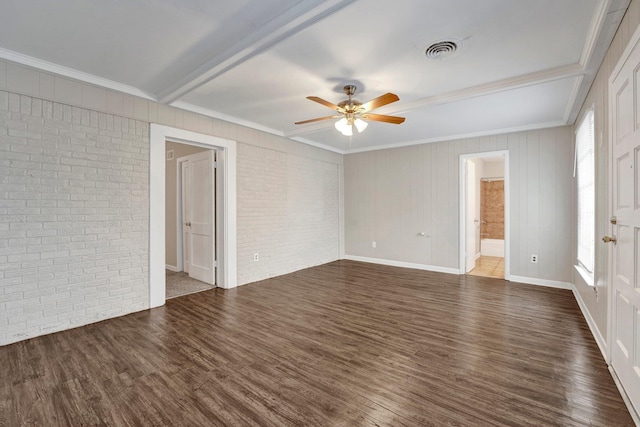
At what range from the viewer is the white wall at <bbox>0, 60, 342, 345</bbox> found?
8.76 ft

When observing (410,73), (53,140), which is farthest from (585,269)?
(53,140)

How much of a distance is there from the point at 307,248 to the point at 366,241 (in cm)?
147

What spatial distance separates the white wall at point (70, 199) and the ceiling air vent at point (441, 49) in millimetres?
3041

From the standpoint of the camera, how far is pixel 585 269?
3477 millimetres

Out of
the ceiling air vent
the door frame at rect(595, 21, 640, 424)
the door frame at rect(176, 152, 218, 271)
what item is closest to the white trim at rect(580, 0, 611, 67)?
the door frame at rect(595, 21, 640, 424)

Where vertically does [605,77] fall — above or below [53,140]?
above

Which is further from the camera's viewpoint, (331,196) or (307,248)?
(331,196)

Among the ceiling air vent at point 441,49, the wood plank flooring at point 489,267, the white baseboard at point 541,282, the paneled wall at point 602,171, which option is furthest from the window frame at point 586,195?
the ceiling air vent at point 441,49

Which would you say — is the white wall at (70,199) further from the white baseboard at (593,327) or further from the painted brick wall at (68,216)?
the white baseboard at (593,327)

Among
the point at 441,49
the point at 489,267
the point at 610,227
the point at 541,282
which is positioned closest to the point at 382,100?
the point at 441,49

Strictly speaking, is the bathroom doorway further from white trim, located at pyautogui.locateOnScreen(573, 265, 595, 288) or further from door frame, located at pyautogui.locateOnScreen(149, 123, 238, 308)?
door frame, located at pyautogui.locateOnScreen(149, 123, 238, 308)

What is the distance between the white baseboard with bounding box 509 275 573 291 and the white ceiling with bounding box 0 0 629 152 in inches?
100

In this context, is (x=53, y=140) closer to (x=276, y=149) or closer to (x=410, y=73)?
(x=276, y=149)

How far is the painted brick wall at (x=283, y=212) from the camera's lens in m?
4.74
